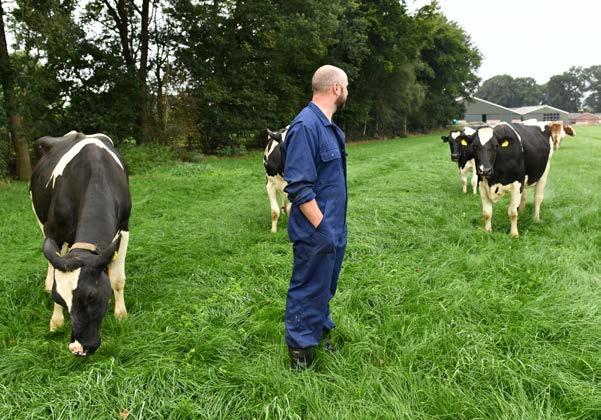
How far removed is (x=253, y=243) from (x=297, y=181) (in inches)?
151

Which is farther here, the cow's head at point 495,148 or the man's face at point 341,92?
the cow's head at point 495,148

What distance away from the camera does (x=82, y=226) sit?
11.8ft

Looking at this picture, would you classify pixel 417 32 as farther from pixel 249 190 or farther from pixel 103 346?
pixel 103 346

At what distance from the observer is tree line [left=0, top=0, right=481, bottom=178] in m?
13.1

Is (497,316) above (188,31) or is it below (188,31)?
below

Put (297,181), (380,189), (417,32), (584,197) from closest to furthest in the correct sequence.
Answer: (297,181), (584,197), (380,189), (417,32)

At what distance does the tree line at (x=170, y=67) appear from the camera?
13.1 m

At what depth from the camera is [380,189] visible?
1036cm

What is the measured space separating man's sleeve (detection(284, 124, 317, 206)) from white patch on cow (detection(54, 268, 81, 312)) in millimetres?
1598

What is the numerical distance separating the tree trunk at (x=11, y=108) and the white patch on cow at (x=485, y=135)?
12284mm

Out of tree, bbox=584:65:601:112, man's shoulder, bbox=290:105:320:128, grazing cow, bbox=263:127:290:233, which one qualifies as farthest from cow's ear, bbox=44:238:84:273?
tree, bbox=584:65:601:112

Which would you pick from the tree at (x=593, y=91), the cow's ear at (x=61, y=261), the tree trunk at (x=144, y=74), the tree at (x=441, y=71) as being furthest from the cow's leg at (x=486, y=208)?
the tree at (x=593, y=91)

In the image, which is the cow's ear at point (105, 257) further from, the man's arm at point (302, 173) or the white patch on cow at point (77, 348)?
the man's arm at point (302, 173)

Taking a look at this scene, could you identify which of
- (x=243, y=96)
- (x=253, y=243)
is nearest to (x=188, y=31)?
(x=243, y=96)
